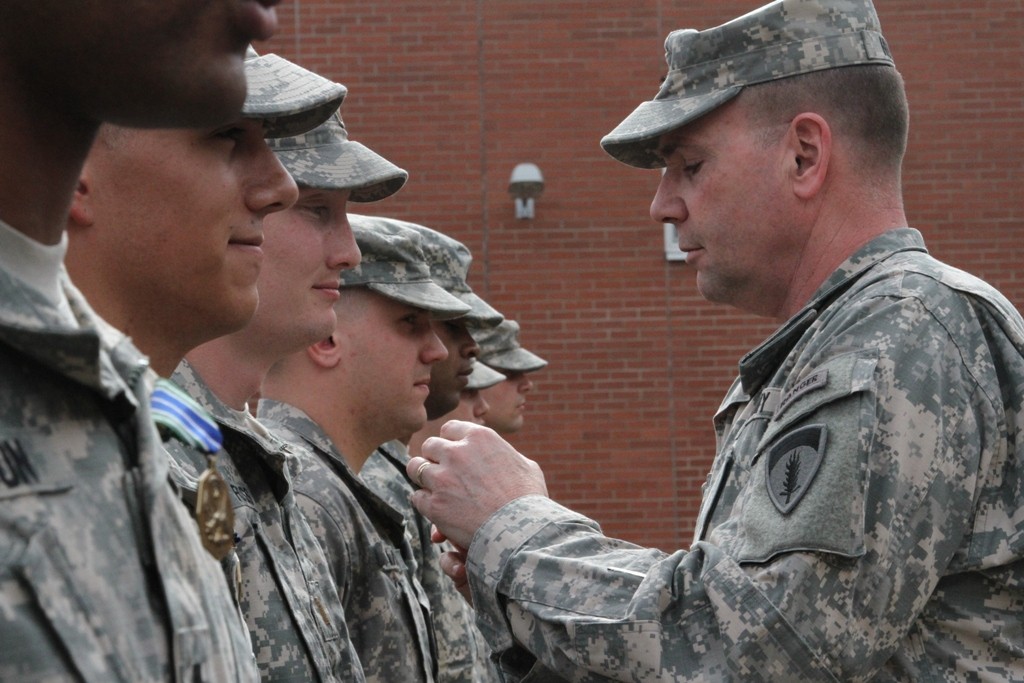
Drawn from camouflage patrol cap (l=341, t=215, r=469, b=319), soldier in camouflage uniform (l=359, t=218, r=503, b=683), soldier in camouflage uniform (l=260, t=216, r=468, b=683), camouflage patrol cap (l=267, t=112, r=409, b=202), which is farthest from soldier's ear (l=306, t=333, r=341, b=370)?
camouflage patrol cap (l=267, t=112, r=409, b=202)

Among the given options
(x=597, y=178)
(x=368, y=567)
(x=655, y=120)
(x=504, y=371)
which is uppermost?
(x=655, y=120)

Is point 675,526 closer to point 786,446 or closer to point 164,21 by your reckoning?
point 786,446

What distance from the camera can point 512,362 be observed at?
34.6ft

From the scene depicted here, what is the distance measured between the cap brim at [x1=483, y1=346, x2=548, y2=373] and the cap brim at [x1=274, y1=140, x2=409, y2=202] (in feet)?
20.8

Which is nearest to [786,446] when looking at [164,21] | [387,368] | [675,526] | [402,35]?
[164,21]

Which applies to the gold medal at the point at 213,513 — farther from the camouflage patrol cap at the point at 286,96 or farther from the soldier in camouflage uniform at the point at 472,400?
the soldier in camouflage uniform at the point at 472,400

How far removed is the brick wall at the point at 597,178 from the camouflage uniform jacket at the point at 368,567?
8.78 metres

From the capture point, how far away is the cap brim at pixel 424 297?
495 centimetres

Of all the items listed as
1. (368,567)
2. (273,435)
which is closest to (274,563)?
(273,435)

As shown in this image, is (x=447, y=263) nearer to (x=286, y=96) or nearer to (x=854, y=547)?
(x=286, y=96)

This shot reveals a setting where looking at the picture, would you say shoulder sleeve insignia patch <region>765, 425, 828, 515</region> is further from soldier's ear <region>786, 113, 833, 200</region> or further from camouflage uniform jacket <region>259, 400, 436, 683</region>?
camouflage uniform jacket <region>259, 400, 436, 683</region>

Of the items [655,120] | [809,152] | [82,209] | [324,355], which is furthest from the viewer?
[324,355]

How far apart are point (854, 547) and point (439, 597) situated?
2.85 meters

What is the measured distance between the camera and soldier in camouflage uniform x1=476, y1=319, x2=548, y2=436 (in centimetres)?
1043
